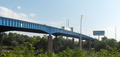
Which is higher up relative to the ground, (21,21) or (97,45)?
(21,21)

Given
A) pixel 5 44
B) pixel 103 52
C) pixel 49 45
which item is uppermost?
pixel 103 52

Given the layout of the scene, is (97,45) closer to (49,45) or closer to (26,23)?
(49,45)

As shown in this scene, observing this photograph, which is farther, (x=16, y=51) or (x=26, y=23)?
(x=26, y=23)

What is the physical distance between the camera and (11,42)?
8731 cm

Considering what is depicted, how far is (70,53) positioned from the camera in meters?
6.15

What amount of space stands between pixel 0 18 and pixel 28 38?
70.2 meters

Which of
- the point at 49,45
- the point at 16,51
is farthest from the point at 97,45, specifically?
the point at 16,51

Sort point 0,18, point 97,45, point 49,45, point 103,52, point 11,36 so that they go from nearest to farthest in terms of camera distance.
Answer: point 103,52 → point 0,18 → point 49,45 → point 97,45 → point 11,36

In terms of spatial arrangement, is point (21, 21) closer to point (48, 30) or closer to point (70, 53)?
point (48, 30)

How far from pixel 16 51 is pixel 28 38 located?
9753cm

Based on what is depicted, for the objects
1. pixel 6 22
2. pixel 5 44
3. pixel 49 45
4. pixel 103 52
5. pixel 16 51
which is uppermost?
pixel 6 22

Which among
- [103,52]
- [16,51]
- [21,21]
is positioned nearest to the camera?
[16,51]

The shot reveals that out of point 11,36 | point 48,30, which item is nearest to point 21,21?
point 48,30

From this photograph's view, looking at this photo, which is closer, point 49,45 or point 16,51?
point 16,51
